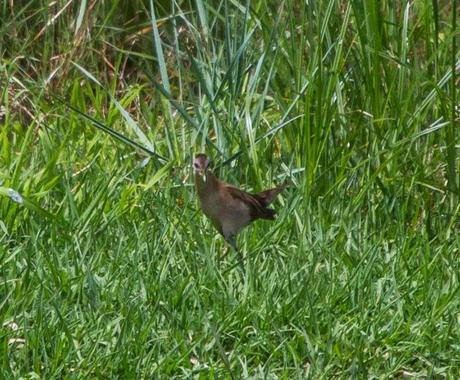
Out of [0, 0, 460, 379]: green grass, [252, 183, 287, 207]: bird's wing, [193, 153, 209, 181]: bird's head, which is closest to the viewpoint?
[0, 0, 460, 379]: green grass

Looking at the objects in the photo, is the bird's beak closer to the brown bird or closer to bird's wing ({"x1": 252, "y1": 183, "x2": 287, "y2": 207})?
the brown bird

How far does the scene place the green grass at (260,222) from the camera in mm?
4699

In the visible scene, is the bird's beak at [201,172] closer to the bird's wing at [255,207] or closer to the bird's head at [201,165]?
the bird's head at [201,165]

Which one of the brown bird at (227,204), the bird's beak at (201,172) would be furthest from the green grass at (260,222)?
the bird's beak at (201,172)

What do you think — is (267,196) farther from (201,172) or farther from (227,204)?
(201,172)

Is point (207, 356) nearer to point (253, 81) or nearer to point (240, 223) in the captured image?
point (240, 223)

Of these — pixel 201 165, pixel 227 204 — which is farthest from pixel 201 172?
pixel 227 204

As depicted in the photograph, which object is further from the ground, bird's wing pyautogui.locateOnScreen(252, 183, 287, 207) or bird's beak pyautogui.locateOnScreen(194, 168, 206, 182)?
bird's beak pyautogui.locateOnScreen(194, 168, 206, 182)

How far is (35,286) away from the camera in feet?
16.3

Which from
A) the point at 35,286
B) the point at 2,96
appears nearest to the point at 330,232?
the point at 35,286

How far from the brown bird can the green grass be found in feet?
0.40

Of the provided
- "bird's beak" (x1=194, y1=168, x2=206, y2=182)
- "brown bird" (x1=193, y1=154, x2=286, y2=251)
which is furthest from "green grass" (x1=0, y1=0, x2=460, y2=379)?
"bird's beak" (x1=194, y1=168, x2=206, y2=182)

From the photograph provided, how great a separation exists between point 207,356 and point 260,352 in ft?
0.63

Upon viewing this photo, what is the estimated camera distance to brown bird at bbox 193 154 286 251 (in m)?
5.43
